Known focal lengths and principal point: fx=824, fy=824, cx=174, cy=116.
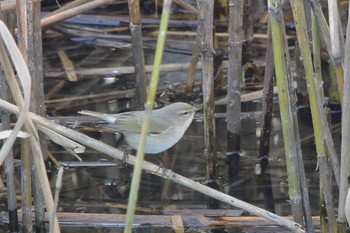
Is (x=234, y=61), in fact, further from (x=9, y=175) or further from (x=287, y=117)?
(x=9, y=175)

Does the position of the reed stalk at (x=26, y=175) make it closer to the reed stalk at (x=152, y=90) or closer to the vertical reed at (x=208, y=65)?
the vertical reed at (x=208, y=65)

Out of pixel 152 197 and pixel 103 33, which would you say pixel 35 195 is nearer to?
pixel 152 197

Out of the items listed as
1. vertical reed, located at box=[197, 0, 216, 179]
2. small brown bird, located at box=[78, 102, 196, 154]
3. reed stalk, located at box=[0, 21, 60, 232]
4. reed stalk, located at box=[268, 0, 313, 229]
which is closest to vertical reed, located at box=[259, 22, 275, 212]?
vertical reed, located at box=[197, 0, 216, 179]

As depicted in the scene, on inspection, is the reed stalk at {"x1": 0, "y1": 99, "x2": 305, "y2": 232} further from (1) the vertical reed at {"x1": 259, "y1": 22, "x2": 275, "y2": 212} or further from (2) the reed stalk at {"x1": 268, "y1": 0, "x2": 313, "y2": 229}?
(1) the vertical reed at {"x1": 259, "y1": 22, "x2": 275, "y2": 212}

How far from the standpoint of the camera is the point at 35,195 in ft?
15.6

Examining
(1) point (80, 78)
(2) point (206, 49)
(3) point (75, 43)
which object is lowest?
(2) point (206, 49)

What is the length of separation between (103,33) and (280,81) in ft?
15.0

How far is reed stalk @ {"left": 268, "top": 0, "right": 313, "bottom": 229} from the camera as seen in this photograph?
13.3 feet

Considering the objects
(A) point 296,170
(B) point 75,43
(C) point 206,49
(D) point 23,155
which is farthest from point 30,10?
(B) point 75,43

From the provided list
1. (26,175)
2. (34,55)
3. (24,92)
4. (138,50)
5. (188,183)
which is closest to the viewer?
(24,92)

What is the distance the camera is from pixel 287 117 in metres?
4.27

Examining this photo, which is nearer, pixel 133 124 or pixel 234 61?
pixel 133 124

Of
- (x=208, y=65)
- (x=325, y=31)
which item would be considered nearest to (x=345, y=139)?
(x=325, y=31)

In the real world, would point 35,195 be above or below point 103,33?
below
